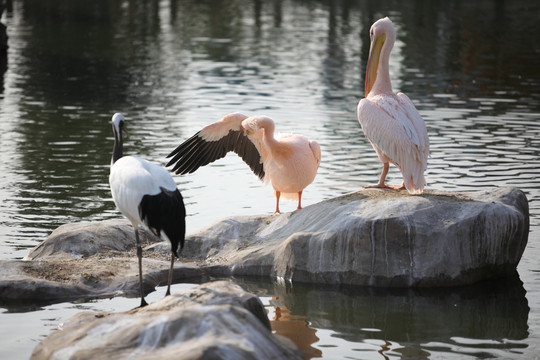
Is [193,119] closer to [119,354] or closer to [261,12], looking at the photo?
[119,354]

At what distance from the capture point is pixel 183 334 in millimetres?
6023

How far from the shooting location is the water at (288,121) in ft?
25.7

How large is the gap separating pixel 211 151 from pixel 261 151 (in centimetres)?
55

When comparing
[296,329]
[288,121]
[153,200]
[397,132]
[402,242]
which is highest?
[397,132]

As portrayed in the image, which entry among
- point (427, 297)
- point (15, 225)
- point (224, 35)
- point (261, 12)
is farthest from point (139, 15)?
point (427, 297)

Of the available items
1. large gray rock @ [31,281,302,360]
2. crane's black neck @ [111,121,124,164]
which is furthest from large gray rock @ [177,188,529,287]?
large gray rock @ [31,281,302,360]

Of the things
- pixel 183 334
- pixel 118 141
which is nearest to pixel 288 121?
pixel 118 141

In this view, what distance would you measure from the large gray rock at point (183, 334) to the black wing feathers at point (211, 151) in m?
3.62

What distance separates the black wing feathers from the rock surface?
1247 millimetres

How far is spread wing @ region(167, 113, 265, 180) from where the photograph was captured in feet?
33.0

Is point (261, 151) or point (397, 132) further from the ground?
point (397, 132)

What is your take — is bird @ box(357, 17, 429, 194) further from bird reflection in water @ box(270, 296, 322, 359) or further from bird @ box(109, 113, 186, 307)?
bird @ box(109, 113, 186, 307)

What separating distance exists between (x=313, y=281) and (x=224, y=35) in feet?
73.2

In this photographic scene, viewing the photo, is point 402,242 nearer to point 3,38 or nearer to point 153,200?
point 153,200
